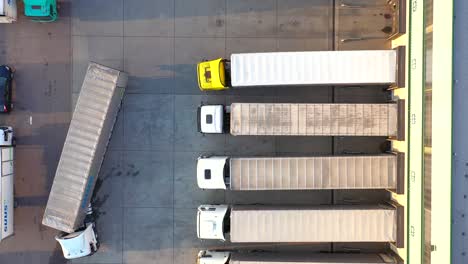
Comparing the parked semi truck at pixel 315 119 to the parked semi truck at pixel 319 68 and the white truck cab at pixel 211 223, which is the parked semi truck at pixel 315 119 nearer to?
the parked semi truck at pixel 319 68

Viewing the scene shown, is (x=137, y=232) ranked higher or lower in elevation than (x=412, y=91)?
lower

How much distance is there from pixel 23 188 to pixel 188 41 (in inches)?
504

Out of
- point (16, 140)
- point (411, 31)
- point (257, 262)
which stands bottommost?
point (257, 262)

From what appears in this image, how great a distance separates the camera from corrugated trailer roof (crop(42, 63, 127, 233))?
63.8 ft

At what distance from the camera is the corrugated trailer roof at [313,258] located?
19406mm

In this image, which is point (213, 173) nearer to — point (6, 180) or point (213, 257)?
point (213, 257)

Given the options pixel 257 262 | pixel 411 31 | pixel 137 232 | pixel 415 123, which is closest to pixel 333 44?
pixel 411 31

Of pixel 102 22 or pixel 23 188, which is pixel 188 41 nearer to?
pixel 102 22

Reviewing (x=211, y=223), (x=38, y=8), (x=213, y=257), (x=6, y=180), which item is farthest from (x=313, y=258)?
(x=38, y=8)

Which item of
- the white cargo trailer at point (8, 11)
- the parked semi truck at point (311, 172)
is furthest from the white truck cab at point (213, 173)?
the white cargo trailer at point (8, 11)

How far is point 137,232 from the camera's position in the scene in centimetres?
2152

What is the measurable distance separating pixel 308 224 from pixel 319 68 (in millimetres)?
7974

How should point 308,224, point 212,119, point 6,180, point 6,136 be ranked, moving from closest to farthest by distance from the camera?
point 308,224
point 212,119
point 6,180
point 6,136

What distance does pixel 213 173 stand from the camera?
19.5 m
